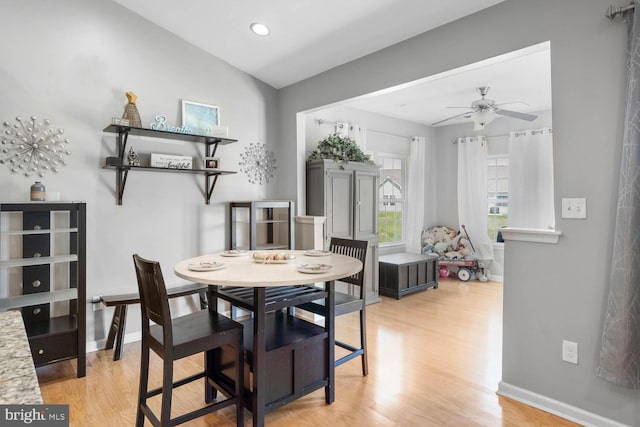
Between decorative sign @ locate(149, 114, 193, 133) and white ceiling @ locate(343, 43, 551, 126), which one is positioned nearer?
decorative sign @ locate(149, 114, 193, 133)

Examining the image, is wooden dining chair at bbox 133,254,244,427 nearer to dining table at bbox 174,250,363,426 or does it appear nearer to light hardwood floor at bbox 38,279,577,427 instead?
dining table at bbox 174,250,363,426

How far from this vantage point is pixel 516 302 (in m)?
2.44

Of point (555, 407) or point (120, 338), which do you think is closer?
point (555, 407)

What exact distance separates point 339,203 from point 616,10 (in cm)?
286

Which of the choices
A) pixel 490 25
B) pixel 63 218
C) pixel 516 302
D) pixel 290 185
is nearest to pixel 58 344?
pixel 63 218

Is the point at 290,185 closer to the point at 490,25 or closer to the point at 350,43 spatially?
the point at 350,43

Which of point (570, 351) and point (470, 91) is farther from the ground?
point (470, 91)

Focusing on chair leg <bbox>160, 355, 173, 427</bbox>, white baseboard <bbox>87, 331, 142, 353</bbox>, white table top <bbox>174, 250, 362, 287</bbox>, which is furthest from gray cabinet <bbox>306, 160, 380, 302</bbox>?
chair leg <bbox>160, 355, 173, 427</bbox>

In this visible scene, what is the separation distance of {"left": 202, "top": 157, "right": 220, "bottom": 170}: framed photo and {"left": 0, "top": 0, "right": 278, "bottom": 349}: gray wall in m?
0.22

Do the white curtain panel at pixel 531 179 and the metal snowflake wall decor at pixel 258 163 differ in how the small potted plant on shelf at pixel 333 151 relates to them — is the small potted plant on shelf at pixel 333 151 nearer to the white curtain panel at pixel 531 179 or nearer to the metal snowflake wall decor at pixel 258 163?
the metal snowflake wall decor at pixel 258 163

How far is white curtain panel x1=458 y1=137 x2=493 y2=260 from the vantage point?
5996mm

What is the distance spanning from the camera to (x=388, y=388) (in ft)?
8.34

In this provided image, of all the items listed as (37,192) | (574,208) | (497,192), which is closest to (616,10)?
(574,208)

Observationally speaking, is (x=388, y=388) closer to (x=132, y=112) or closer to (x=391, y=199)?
(x=132, y=112)
